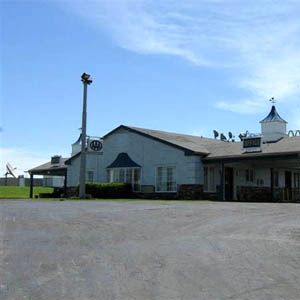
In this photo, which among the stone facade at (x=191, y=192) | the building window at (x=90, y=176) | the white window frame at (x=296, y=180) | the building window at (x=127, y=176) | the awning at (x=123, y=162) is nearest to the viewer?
the stone facade at (x=191, y=192)

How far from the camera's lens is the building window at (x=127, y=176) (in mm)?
38969

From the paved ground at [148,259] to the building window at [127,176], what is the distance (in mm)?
22371

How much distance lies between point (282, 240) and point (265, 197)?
74.1ft

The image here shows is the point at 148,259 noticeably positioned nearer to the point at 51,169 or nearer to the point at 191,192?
the point at 191,192

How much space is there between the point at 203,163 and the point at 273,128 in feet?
21.1

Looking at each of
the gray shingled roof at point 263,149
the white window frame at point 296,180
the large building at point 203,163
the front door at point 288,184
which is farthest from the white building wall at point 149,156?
the white window frame at point 296,180

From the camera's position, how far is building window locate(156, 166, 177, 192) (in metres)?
36.5

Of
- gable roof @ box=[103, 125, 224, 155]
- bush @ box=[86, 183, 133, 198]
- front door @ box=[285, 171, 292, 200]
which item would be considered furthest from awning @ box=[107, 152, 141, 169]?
front door @ box=[285, 171, 292, 200]

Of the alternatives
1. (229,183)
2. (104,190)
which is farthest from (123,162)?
(229,183)

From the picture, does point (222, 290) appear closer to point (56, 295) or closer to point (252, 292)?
point (252, 292)

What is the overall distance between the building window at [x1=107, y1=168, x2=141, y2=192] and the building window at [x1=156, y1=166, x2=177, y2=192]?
71.5 inches

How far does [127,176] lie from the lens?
3988 cm

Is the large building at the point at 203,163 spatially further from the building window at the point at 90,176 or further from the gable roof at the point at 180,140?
the building window at the point at 90,176

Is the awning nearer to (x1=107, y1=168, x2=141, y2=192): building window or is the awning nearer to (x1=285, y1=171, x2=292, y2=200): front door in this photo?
(x1=107, y1=168, x2=141, y2=192): building window
